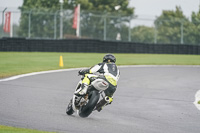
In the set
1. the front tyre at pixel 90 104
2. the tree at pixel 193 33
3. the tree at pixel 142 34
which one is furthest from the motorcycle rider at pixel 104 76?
the tree at pixel 193 33

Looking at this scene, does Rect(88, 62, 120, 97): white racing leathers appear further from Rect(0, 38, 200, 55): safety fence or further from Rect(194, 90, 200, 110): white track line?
Rect(0, 38, 200, 55): safety fence

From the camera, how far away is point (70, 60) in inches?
1072

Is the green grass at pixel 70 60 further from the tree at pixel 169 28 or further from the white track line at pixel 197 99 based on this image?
the white track line at pixel 197 99

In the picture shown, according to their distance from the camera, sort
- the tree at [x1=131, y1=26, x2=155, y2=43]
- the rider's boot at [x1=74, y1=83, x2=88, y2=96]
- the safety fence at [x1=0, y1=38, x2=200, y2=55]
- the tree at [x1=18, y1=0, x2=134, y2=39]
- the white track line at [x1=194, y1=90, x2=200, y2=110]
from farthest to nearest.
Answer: the tree at [x1=131, y1=26, x2=155, y2=43], the tree at [x1=18, y1=0, x2=134, y2=39], the safety fence at [x1=0, y1=38, x2=200, y2=55], the white track line at [x1=194, y1=90, x2=200, y2=110], the rider's boot at [x1=74, y1=83, x2=88, y2=96]

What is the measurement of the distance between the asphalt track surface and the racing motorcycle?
153 millimetres

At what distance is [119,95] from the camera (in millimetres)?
12922

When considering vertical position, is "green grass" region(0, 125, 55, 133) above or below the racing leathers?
below

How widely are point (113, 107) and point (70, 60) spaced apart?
16.7 m

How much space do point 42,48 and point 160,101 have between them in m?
21.6

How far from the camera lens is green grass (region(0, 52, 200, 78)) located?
75.3 ft

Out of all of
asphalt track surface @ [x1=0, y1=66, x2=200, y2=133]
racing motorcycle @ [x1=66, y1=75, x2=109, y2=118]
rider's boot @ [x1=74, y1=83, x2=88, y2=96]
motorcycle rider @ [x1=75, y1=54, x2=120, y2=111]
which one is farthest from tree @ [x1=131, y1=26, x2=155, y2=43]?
rider's boot @ [x1=74, y1=83, x2=88, y2=96]

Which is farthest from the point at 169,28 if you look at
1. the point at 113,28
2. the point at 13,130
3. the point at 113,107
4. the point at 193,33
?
the point at 13,130

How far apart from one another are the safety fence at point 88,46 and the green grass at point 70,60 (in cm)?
52

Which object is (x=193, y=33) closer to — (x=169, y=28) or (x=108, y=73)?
(x=169, y=28)
